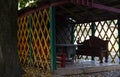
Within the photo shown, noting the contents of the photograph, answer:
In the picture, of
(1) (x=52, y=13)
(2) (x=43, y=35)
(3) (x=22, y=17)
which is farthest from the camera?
(3) (x=22, y=17)

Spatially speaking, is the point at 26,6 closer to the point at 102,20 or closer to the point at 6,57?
the point at 102,20

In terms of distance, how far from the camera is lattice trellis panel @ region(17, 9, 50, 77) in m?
10.7

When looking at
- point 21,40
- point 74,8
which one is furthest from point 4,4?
point 21,40

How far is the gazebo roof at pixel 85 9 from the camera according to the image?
952 cm

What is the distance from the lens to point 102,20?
510 inches

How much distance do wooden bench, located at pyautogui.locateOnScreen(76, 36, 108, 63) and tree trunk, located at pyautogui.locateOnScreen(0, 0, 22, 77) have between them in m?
5.33

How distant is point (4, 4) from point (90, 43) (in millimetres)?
6248

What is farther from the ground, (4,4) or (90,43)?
(4,4)

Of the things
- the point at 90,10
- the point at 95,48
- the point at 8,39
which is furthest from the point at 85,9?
the point at 8,39

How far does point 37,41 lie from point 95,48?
8.42ft

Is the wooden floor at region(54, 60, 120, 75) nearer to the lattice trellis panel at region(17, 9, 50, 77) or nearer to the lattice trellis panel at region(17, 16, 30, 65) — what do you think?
the lattice trellis panel at region(17, 9, 50, 77)

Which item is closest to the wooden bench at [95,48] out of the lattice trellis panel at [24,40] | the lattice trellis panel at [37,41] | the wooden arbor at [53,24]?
the wooden arbor at [53,24]

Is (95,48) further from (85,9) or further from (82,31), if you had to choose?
(82,31)

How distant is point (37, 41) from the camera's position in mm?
11562
